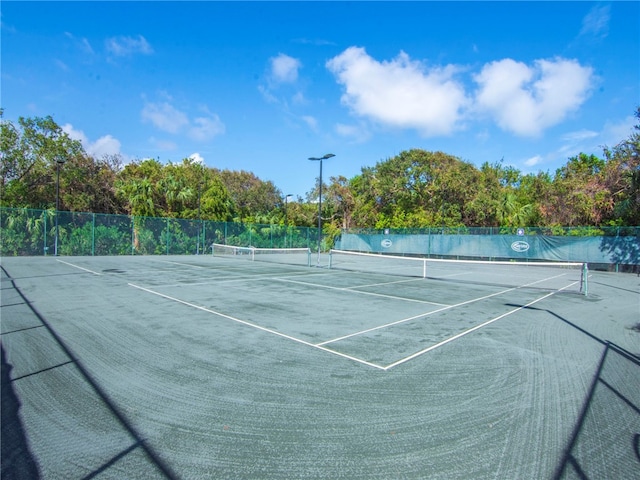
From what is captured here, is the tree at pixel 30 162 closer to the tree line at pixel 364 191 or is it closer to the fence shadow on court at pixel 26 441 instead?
the tree line at pixel 364 191

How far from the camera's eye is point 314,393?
15.6 feet

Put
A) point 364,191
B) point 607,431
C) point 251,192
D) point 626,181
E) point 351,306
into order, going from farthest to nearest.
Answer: point 251,192 < point 364,191 < point 626,181 < point 351,306 < point 607,431

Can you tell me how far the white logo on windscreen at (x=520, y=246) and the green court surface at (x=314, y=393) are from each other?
68.7 feet

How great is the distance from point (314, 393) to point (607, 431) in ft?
10.4

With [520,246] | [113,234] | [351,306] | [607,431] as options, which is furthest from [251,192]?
[607,431]

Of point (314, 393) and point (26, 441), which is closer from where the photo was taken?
point (26, 441)

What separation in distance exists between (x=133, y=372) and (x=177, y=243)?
102 ft

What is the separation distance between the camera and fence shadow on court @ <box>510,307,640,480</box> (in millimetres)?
3355

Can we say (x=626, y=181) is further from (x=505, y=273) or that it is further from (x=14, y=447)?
(x=14, y=447)

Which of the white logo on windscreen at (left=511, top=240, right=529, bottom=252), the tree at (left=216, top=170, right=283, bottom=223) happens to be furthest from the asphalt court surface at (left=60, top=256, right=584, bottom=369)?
the tree at (left=216, top=170, right=283, bottom=223)

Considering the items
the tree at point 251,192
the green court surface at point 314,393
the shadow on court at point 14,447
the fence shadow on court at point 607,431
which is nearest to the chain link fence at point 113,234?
the tree at point 251,192

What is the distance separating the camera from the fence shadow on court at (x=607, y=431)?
3.36m

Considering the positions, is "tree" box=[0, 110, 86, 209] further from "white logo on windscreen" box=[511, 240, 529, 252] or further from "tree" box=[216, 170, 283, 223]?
"white logo on windscreen" box=[511, 240, 529, 252]

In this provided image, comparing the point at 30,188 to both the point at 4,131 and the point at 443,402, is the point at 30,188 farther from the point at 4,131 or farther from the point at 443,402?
the point at 443,402
